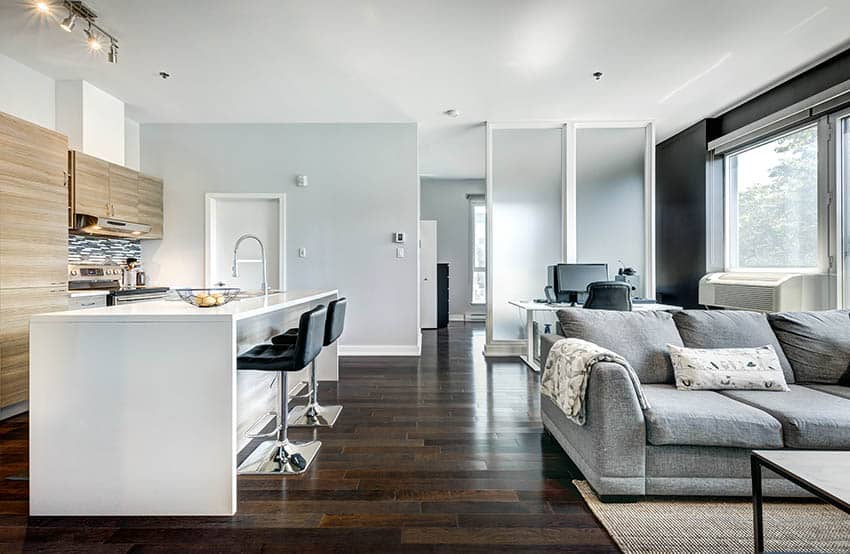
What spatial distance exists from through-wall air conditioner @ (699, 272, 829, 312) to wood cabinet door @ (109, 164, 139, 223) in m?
6.42

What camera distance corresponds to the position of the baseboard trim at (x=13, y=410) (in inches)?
121

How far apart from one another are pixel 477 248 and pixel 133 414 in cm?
756

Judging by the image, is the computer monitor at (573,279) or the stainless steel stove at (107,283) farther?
the computer monitor at (573,279)

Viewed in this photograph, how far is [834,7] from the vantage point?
292cm

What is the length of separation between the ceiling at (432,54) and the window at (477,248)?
383cm

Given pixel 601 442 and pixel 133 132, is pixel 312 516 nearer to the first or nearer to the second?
pixel 601 442

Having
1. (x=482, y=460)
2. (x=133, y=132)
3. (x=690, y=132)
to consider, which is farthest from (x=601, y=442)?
(x=133, y=132)

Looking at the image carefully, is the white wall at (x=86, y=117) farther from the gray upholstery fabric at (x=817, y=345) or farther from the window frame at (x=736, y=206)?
the window frame at (x=736, y=206)

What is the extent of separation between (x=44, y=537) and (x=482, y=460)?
195 cm

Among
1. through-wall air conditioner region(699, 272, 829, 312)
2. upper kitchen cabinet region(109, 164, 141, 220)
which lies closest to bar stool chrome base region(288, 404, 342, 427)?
upper kitchen cabinet region(109, 164, 141, 220)

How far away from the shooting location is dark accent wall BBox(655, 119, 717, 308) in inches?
206

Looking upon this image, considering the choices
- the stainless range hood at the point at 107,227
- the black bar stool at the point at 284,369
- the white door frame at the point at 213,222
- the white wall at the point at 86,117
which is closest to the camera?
the black bar stool at the point at 284,369

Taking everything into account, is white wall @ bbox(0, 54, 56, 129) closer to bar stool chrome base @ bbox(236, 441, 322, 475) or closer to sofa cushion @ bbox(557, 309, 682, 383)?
bar stool chrome base @ bbox(236, 441, 322, 475)

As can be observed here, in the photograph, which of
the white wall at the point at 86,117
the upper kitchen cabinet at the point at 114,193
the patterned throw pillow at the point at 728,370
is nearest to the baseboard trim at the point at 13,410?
the upper kitchen cabinet at the point at 114,193
